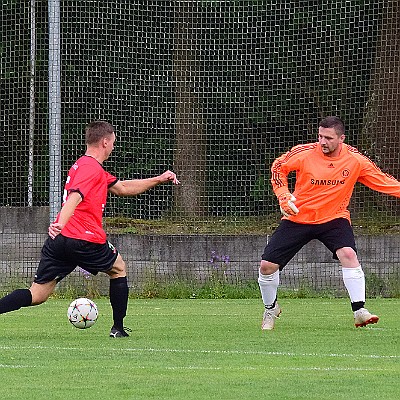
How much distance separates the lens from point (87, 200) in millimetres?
10195

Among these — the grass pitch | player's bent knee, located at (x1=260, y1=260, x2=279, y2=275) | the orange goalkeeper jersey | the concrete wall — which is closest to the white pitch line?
the grass pitch

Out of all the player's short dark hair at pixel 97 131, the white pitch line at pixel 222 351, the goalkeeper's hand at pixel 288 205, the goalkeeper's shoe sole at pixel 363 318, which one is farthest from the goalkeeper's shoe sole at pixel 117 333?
the goalkeeper's shoe sole at pixel 363 318

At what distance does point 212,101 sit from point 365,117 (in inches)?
91.9

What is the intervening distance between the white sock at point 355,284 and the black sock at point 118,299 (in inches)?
84.7

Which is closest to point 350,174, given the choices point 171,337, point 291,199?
point 291,199

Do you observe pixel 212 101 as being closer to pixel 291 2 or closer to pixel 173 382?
pixel 291 2

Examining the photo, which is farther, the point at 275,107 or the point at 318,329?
the point at 275,107

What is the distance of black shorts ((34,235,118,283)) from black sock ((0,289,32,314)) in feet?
0.58

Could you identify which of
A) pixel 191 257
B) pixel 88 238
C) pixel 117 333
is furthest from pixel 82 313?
pixel 191 257

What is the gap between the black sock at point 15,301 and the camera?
33.6 ft

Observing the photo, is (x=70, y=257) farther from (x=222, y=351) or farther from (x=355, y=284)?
(x=355, y=284)

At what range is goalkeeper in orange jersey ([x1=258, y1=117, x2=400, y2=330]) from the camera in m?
11.4

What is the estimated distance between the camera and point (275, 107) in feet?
61.3

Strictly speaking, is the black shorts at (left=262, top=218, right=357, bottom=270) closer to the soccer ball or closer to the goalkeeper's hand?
the goalkeeper's hand
